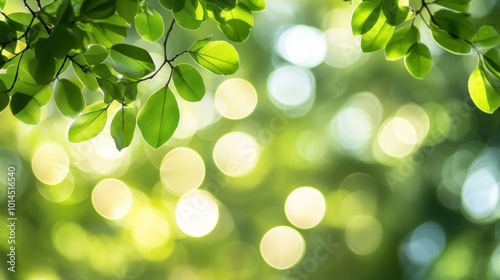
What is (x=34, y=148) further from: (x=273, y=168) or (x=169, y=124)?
(x=169, y=124)

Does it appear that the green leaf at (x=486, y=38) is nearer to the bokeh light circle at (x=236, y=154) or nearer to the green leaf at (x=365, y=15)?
the green leaf at (x=365, y=15)

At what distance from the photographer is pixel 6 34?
0.50 m

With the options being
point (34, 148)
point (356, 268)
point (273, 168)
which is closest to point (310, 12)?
point (273, 168)

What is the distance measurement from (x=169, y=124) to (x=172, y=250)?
319 cm

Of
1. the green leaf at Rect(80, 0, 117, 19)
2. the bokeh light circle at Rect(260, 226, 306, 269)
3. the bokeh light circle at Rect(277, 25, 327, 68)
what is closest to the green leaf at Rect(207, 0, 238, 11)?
the green leaf at Rect(80, 0, 117, 19)

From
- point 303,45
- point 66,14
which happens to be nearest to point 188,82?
point 66,14

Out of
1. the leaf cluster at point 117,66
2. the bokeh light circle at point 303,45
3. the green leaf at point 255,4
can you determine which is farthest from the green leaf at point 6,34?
the bokeh light circle at point 303,45

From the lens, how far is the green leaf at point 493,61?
20.6 inches

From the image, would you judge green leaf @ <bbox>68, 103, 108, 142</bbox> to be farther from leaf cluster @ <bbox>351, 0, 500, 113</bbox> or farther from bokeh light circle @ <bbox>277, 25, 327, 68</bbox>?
bokeh light circle @ <bbox>277, 25, 327, 68</bbox>

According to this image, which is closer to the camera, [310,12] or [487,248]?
[487,248]

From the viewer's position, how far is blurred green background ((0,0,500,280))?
3.44 m

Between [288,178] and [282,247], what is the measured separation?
466mm

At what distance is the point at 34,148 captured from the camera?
3457 mm

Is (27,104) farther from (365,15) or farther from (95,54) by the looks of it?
(365,15)
